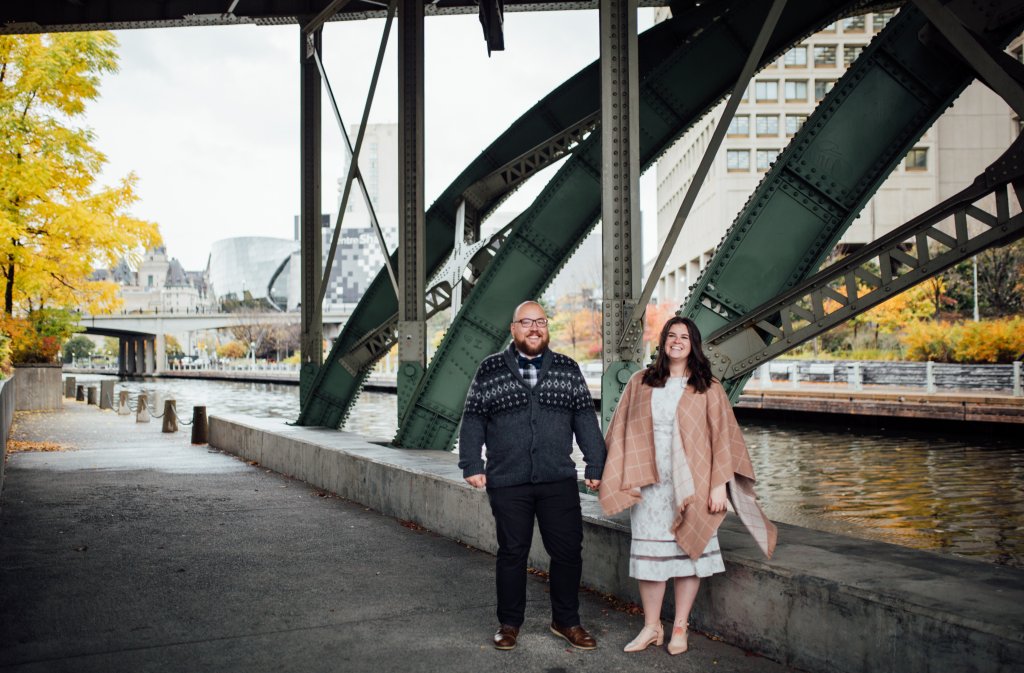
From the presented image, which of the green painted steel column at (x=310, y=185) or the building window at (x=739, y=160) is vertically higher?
the building window at (x=739, y=160)

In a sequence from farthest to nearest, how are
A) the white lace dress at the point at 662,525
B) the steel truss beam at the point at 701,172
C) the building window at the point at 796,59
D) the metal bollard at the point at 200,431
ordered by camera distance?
the building window at the point at 796,59, the metal bollard at the point at 200,431, the steel truss beam at the point at 701,172, the white lace dress at the point at 662,525

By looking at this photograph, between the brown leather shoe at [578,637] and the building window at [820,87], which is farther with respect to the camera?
the building window at [820,87]

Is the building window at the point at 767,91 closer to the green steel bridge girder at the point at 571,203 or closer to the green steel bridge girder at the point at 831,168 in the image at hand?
the green steel bridge girder at the point at 571,203

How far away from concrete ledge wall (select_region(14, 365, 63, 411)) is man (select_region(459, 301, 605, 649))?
84.1ft

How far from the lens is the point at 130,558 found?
24.3 feet

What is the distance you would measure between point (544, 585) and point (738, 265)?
9.95ft

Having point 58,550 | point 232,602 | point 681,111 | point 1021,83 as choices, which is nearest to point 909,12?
point 1021,83

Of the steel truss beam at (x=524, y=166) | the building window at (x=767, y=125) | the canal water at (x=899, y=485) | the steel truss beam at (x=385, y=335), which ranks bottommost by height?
the canal water at (x=899, y=485)

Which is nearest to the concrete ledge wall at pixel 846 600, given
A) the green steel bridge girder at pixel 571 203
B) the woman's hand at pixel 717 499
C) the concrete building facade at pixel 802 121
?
the woman's hand at pixel 717 499

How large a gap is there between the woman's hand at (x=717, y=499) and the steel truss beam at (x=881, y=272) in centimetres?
195

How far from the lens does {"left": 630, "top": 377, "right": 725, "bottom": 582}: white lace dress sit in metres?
4.90

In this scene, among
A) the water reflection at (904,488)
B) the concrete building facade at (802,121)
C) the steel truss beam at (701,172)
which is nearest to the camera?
the steel truss beam at (701,172)

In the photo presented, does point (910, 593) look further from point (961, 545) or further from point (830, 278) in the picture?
Result: point (961, 545)

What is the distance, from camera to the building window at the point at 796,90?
73.0 metres
